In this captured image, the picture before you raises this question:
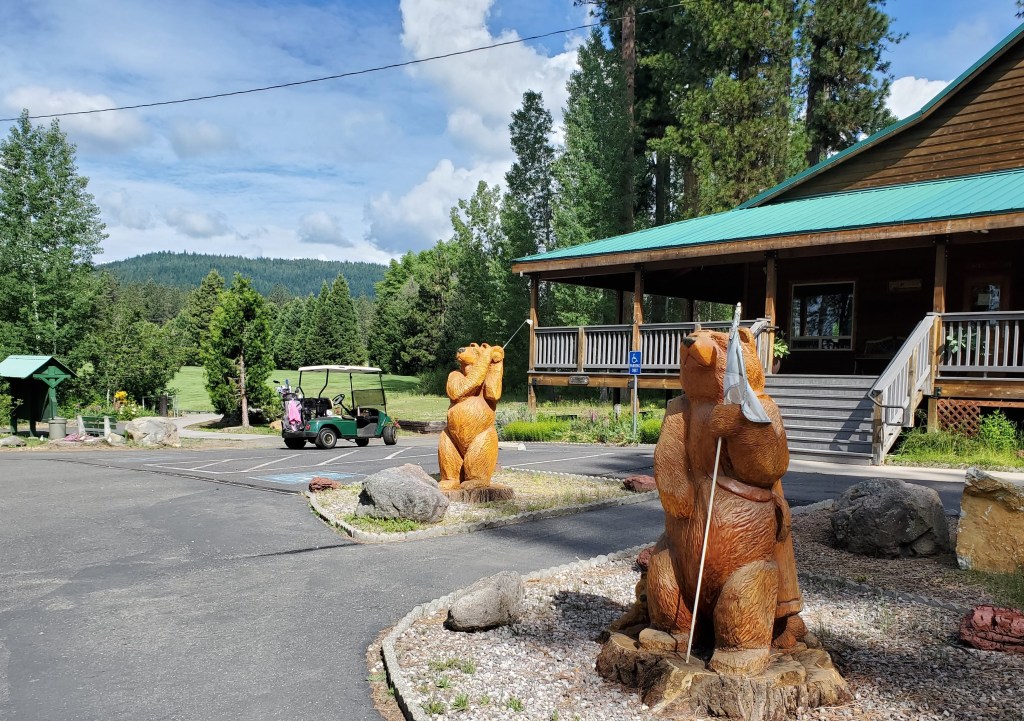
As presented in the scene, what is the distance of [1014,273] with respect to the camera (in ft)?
52.6

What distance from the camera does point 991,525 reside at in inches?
236

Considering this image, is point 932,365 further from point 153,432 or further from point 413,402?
point 413,402

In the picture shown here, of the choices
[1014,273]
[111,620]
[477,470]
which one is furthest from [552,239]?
[111,620]

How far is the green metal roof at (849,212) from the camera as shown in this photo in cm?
1390

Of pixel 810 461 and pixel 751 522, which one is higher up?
pixel 751 522

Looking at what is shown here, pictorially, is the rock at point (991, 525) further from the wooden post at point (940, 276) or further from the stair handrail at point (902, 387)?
the wooden post at point (940, 276)

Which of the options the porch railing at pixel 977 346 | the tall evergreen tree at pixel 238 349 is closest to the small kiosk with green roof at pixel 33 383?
the tall evergreen tree at pixel 238 349

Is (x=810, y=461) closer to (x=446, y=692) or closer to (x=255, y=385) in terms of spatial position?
(x=446, y=692)

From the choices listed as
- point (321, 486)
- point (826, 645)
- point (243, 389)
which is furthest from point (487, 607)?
point (243, 389)

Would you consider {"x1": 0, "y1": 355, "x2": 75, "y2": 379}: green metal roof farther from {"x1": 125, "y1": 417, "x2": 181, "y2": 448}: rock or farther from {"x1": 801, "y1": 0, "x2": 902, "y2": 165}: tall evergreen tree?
{"x1": 801, "y1": 0, "x2": 902, "y2": 165}: tall evergreen tree

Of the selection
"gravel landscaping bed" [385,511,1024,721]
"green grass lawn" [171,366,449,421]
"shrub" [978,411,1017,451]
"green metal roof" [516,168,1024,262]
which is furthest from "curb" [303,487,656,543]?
"green grass lawn" [171,366,449,421]

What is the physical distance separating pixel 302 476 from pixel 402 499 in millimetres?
4944

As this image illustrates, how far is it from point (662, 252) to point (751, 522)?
14.1 metres

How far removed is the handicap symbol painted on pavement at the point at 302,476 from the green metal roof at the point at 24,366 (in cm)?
1342
